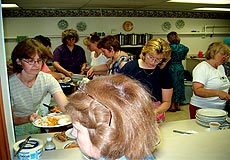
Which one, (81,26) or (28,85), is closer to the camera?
(28,85)

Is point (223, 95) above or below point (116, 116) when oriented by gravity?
below

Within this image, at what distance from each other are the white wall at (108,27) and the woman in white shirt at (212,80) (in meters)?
3.47

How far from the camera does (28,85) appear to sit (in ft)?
5.01

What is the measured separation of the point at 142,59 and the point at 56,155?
108cm

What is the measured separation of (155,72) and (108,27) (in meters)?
3.62

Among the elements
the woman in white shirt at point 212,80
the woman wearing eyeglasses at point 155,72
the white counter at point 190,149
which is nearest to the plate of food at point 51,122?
the white counter at point 190,149

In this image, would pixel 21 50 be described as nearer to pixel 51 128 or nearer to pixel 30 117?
pixel 30 117

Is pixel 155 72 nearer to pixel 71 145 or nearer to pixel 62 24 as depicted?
pixel 71 145

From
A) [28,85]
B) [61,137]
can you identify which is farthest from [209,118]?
[28,85]

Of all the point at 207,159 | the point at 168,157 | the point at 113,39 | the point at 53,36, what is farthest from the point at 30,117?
the point at 53,36

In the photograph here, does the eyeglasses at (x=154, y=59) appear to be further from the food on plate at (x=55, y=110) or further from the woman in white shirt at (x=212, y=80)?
the food on plate at (x=55, y=110)

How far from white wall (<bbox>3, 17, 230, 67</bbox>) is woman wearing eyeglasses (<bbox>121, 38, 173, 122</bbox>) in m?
3.32

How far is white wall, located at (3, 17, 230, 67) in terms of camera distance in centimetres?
478

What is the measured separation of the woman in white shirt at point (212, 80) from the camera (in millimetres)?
1896
